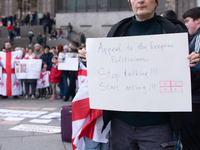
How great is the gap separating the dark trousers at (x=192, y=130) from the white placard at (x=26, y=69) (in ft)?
21.6

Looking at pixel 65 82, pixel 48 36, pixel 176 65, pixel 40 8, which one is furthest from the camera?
pixel 40 8

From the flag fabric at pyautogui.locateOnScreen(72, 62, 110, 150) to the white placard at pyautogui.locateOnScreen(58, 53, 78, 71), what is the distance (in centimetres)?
482

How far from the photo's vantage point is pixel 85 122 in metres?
3.22

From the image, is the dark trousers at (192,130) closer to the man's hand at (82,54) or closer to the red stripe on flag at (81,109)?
the red stripe on flag at (81,109)

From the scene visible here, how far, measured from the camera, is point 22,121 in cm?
551

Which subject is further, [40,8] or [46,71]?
[40,8]

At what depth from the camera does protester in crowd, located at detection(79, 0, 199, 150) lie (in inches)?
73.4

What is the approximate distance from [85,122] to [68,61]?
515cm

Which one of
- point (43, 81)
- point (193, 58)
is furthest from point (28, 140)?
point (43, 81)

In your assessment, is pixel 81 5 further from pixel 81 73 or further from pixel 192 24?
pixel 192 24

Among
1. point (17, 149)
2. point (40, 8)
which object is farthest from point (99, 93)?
point (40, 8)

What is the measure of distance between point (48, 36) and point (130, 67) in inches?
959

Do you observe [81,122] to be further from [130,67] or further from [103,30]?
[103,30]

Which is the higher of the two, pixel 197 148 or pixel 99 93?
pixel 99 93
